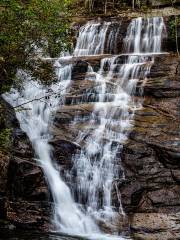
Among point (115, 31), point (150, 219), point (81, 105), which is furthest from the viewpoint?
point (115, 31)

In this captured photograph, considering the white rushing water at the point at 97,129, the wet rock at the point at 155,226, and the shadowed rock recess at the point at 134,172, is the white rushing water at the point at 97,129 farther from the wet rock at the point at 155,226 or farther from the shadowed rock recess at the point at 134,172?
the wet rock at the point at 155,226

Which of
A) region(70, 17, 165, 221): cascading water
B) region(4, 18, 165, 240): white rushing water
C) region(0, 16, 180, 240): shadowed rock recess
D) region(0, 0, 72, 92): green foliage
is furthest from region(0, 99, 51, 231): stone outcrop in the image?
region(0, 0, 72, 92): green foliage

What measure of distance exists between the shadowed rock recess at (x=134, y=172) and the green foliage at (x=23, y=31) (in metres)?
2.95

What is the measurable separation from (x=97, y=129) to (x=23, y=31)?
4.94 meters

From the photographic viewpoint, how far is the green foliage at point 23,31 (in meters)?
14.3

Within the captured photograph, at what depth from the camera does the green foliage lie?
14.3m

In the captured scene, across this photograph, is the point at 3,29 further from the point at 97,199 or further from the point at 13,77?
the point at 97,199

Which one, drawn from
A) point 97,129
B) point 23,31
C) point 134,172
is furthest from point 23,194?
point 23,31

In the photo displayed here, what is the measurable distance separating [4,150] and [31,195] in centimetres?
171

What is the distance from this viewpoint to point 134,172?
1538 centimetres

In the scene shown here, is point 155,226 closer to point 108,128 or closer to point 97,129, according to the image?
point 108,128

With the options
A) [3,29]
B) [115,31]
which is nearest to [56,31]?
[3,29]

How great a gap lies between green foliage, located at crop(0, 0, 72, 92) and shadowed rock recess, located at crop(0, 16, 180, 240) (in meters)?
2.95

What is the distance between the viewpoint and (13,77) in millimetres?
14703
